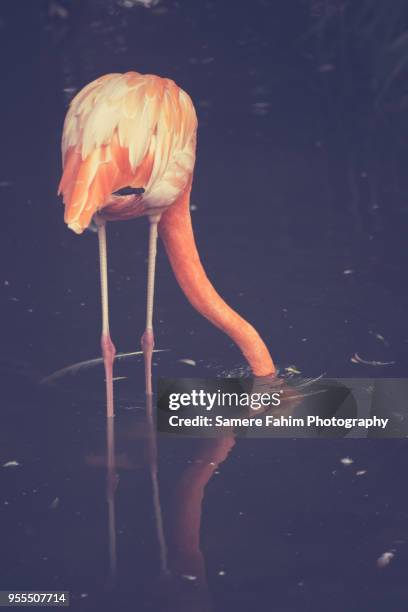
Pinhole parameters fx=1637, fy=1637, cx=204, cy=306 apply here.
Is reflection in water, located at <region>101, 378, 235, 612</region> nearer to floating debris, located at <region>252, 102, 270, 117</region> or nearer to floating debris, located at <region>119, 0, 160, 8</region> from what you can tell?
floating debris, located at <region>252, 102, 270, 117</region>

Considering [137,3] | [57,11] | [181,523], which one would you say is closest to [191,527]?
[181,523]

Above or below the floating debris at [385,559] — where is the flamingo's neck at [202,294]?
above

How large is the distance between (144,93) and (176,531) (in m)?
1.40

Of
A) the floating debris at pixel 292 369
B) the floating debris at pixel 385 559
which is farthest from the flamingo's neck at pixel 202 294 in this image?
the floating debris at pixel 385 559

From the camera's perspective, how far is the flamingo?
16.3ft

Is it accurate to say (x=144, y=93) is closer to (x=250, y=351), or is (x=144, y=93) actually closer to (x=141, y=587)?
(x=250, y=351)

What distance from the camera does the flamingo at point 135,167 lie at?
4973 millimetres

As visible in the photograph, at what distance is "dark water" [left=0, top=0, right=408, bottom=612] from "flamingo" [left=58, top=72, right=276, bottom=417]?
333mm

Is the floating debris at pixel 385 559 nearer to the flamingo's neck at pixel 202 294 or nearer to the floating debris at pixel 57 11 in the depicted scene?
the flamingo's neck at pixel 202 294

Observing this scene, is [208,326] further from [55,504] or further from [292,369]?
[55,504]

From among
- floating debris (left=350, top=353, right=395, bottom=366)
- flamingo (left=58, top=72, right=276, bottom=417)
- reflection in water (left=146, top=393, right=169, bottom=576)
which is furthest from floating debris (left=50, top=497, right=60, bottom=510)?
floating debris (left=350, top=353, right=395, bottom=366)

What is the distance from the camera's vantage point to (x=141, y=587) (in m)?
4.36

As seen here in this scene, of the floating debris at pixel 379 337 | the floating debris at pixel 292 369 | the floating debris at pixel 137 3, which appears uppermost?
the floating debris at pixel 137 3

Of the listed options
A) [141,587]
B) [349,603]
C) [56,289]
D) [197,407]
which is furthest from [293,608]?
[56,289]
